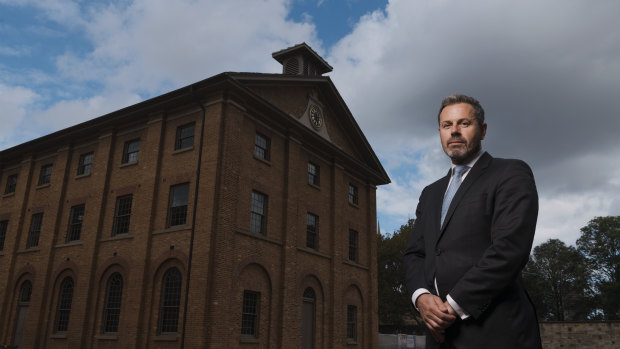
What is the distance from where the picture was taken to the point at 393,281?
48.3 m

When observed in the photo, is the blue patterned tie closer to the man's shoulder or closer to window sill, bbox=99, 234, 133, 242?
the man's shoulder

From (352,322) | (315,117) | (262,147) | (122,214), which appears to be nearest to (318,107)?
(315,117)

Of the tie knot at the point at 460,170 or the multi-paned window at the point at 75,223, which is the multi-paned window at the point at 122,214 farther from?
the tie knot at the point at 460,170

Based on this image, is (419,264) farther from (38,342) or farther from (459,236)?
(38,342)

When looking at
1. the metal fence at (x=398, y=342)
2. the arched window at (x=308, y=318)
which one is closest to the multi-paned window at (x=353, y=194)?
the arched window at (x=308, y=318)

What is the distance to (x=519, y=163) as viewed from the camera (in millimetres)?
2789

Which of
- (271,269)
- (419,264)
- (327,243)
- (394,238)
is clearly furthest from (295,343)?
(394,238)

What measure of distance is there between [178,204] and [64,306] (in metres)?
8.47

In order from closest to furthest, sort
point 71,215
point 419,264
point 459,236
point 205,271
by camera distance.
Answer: point 459,236
point 419,264
point 205,271
point 71,215

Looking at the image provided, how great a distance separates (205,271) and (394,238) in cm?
3442

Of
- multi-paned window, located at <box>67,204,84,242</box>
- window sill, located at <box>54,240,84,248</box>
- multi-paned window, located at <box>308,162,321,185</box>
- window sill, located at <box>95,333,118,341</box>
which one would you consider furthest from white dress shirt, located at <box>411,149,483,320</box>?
multi-paned window, located at <box>67,204,84,242</box>

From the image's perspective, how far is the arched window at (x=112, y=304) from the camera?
20.3m

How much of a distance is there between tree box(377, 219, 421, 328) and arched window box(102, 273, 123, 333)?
31820 millimetres

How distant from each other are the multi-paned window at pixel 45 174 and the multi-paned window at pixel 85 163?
2.95m
